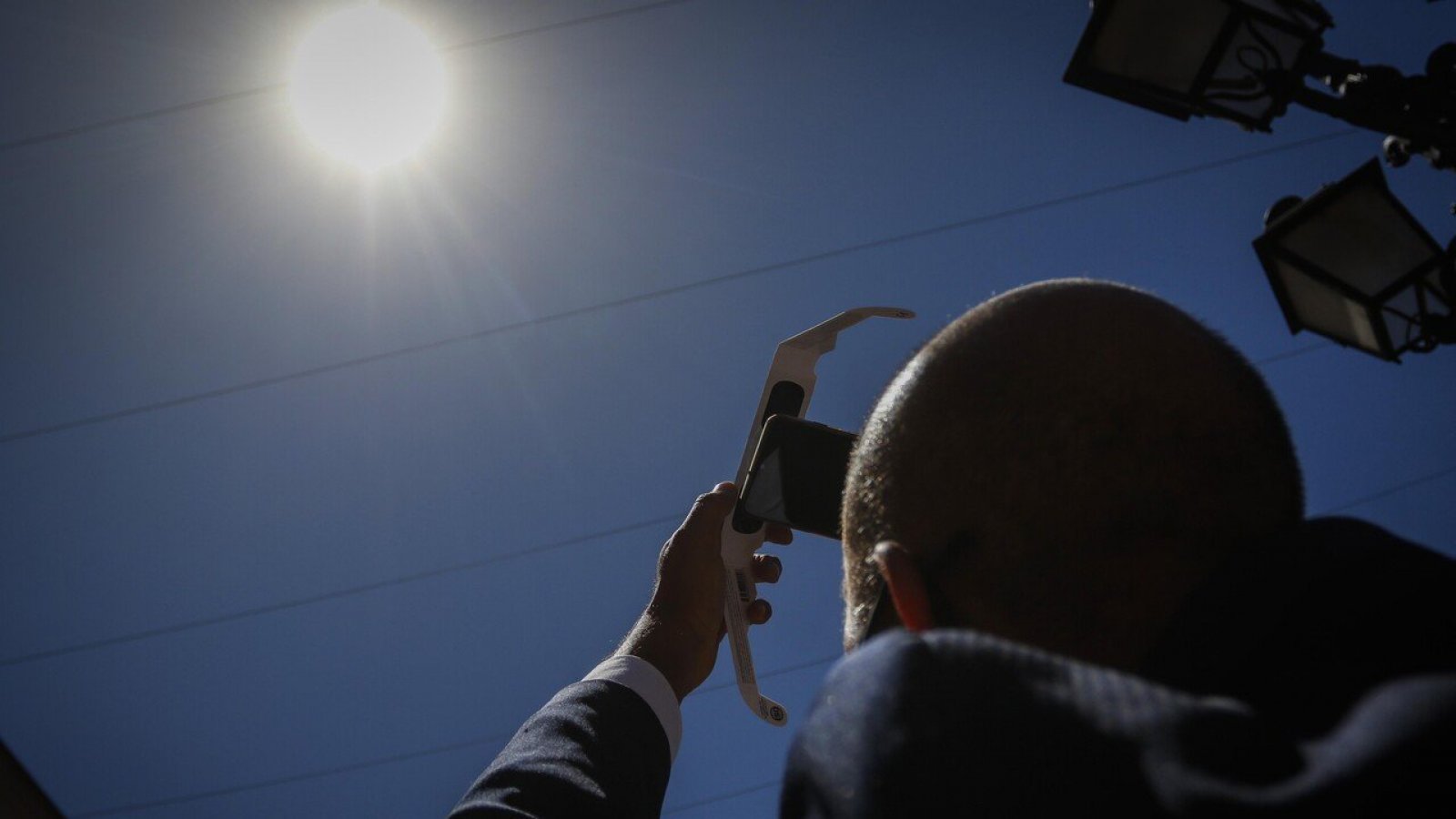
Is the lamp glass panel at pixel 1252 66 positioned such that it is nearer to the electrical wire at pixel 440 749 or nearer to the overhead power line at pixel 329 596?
the electrical wire at pixel 440 749

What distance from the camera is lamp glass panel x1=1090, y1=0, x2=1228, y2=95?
1.32 metres

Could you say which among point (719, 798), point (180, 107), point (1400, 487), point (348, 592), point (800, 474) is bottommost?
point (719, 798)

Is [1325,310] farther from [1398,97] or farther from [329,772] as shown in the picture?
[329,772]

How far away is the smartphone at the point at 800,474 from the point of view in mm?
950

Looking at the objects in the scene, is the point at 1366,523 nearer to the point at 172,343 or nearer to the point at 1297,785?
the point at 1297,785

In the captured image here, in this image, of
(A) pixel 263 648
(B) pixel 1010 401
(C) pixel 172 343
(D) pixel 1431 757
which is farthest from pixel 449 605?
(D) pixel 1431 757

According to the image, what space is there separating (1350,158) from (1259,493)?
2.90 m

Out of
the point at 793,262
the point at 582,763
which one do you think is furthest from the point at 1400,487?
the point at 582,763

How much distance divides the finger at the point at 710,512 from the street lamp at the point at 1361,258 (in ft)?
3.80

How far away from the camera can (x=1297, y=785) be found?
0.25 metres

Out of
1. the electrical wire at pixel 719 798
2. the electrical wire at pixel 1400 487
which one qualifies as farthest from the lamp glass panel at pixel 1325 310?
the electrical wire at pixel 719 798

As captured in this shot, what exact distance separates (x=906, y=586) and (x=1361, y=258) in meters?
1.62

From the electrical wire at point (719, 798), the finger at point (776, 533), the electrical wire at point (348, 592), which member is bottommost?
the electrical wire at point (719, 798)

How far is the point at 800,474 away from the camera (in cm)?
96
